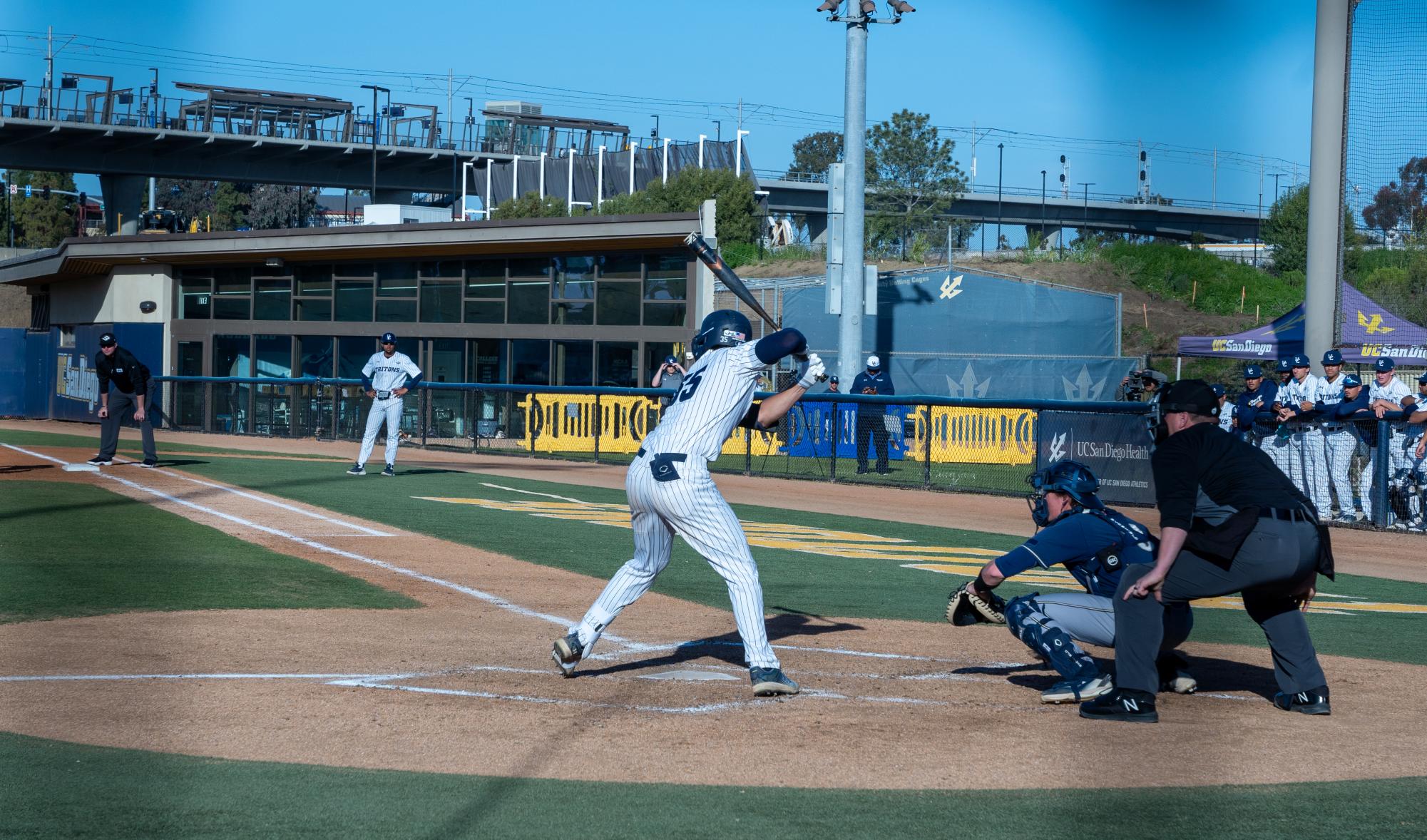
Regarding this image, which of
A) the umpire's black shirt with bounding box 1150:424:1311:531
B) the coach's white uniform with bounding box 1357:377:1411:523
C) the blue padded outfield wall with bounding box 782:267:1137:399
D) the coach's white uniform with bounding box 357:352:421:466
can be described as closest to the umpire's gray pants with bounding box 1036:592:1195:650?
the umpire's black shirt with bounding box 1150:424:1311:531

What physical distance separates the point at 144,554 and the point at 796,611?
537 centimetres

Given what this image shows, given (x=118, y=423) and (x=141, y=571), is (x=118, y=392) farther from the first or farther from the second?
(x=141, y=571)

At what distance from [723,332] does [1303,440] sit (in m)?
11.3

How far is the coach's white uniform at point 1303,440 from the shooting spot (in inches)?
614

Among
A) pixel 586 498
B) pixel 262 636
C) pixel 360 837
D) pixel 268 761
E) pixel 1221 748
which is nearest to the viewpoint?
pixel 360 837

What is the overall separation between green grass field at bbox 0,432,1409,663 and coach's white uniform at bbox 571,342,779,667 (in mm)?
2924

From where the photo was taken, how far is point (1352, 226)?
122 feet

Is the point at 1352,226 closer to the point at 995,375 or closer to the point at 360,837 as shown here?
the point at 995,375

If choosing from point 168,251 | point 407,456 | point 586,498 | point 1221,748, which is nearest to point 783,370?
point 407,456

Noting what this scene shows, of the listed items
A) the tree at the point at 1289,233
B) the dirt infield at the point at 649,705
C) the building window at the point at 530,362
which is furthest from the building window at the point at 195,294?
the tree at the point at 1289,233

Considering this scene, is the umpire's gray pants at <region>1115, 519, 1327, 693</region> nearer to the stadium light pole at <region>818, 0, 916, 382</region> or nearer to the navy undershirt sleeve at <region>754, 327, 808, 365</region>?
the navy undershirt sleeve at <region>754, 327, 808, 365</region>

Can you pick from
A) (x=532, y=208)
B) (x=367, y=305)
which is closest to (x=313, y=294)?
(x=367, y=305)

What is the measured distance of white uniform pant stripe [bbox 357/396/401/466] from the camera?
1873cm

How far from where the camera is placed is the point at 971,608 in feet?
20.7
